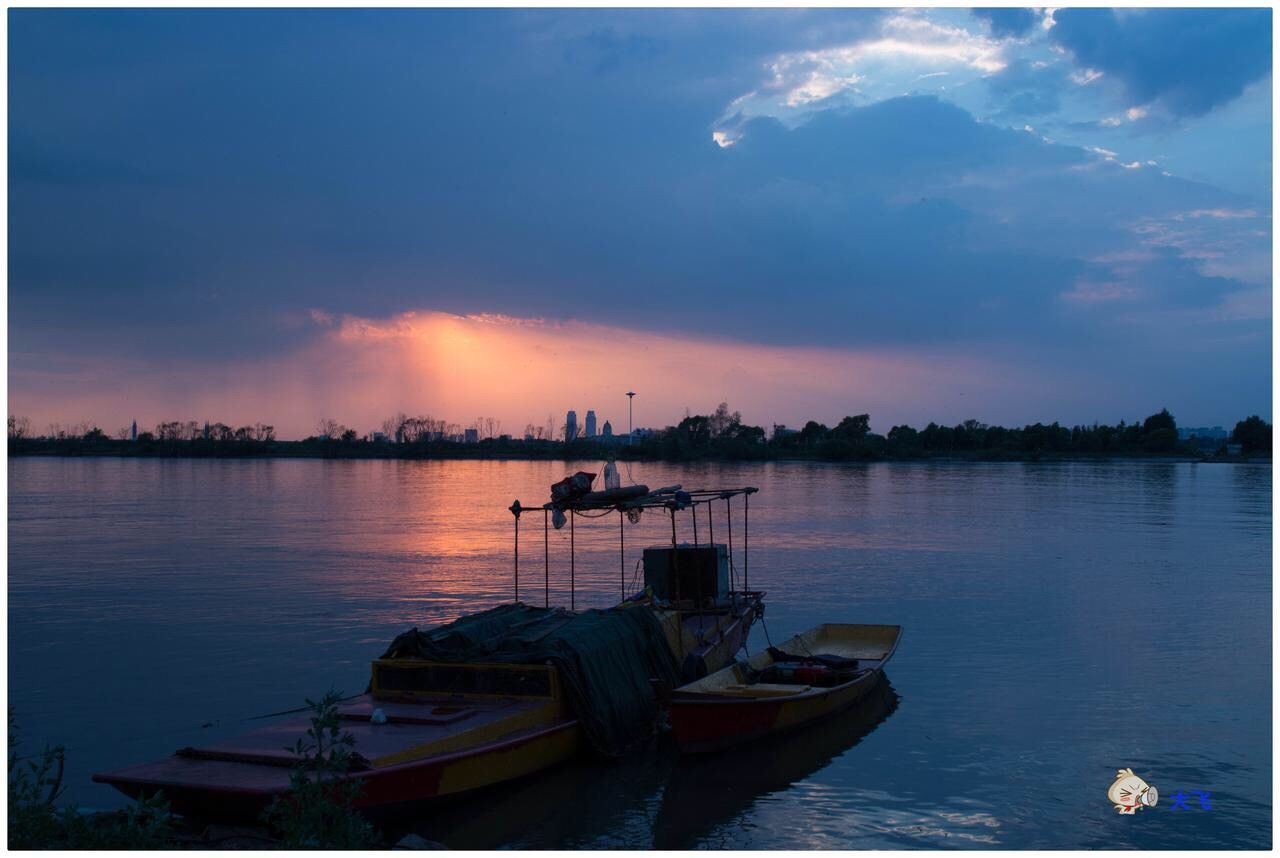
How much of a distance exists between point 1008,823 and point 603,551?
79.4 ft

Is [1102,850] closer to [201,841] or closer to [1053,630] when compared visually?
[201,841]

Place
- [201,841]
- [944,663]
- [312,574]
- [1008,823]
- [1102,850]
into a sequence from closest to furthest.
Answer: [201,841], [1102,850], [1008,823], [944,663], [312,574]

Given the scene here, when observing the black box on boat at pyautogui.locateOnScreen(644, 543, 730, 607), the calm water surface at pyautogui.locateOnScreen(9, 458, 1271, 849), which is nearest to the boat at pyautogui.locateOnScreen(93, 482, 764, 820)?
the calm water surface at pyautogui.locateOnScreen(9, 458, 1271, 849)

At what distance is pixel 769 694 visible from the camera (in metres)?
12.7

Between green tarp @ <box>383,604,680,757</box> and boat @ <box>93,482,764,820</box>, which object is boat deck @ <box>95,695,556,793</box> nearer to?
boat @ <box>93,482,764,820</box>

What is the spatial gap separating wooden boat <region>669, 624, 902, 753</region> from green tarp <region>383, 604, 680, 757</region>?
23.1 inches

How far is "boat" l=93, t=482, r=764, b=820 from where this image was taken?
877 cm

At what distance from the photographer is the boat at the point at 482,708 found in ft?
28.8

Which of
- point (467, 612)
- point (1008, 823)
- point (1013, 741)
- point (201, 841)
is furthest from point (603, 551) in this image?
point (201, 841)

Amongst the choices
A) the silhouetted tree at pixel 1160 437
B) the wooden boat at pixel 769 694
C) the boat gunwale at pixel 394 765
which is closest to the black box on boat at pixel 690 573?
the wooden boat at pixel 769 694

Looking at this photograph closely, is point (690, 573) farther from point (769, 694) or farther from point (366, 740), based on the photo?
point (366, 740)

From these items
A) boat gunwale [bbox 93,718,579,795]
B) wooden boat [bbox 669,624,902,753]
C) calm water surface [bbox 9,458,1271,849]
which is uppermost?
boat gunwale [bbox 93,718,579,795]

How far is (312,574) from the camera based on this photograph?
28.3 meters

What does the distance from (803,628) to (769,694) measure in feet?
27.6
